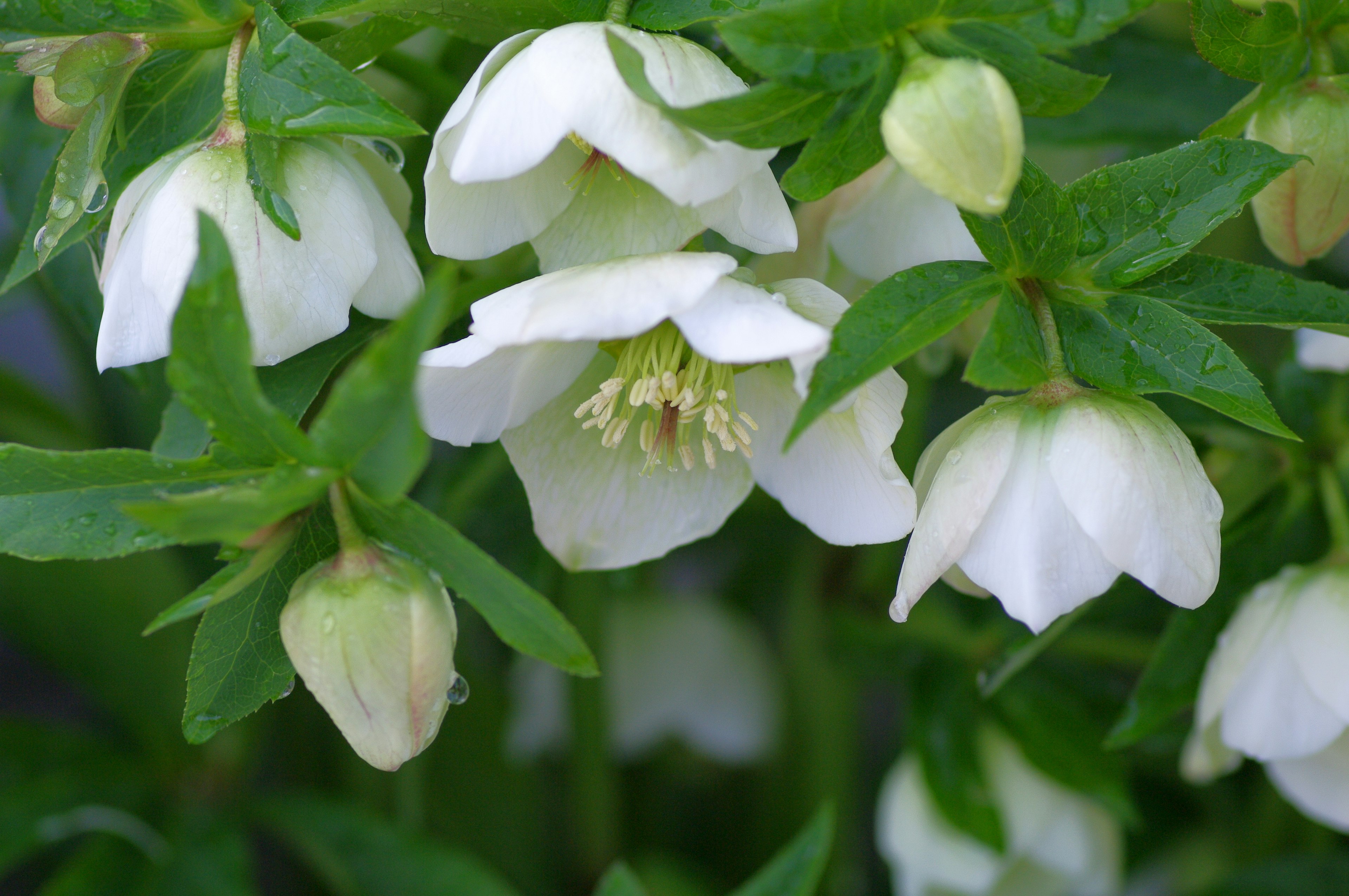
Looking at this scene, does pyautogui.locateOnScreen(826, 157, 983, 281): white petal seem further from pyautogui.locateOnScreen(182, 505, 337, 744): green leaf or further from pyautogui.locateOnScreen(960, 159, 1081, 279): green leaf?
pyautogui.locateOnScreen(182, 505, 337, 744): green leaf

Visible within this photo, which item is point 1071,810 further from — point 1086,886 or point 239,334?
point 239,334

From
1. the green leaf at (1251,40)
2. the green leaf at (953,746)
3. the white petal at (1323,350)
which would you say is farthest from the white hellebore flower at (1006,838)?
the green leaf at (1251,40)

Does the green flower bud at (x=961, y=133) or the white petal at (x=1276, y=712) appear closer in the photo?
the green flower bud at (x=961, y=133)

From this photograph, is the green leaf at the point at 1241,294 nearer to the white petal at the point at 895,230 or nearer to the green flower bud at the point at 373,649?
the white petal at the point at 895,230

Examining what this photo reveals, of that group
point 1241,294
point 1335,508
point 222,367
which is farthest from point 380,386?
point 1335,508

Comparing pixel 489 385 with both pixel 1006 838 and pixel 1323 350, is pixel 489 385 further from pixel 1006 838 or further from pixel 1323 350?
pixel 1006 838

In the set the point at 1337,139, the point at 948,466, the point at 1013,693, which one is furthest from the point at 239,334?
the point at 1013,693
